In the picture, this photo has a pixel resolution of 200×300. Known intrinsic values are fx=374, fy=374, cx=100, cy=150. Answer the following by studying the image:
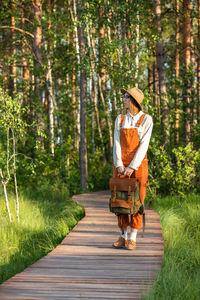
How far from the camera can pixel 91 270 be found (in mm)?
4469

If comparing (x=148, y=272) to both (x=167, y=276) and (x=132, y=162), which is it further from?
(x=132, y=162)

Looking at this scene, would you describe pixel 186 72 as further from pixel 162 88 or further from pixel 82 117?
pixel 82 117

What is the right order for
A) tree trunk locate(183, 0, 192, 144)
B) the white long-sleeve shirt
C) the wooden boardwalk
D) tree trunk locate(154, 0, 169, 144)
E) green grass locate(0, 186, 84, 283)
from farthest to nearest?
tree trunk locate(183, 0, 192, 144), tree trunk locate(154, 0, 169, 144), green grass locate(0, 186, 84, 283), the white long-sleeve shirt, the wooden boardwalk

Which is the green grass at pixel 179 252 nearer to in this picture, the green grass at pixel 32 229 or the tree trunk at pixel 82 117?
the green grass at pixel 32 229

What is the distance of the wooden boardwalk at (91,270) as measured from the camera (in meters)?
3.73

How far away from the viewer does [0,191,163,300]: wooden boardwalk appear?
373 centimetres

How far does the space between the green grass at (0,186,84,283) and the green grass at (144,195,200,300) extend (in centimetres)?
193

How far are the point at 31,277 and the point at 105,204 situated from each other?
5.21 metres

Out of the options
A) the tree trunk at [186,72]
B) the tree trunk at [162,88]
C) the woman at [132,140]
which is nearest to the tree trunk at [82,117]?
the tree trunk at [162,88]

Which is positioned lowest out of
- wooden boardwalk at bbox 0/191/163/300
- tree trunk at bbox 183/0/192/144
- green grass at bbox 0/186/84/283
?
green grass at bbox 0/186/84/283

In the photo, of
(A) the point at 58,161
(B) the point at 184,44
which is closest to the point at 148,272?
(A) the point at 58,161

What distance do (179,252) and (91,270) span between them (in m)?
1.87

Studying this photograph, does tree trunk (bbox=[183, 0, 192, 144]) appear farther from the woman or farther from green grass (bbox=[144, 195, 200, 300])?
the woman

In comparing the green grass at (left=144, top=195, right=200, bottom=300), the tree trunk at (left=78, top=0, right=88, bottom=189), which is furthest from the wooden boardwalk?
the tree trunk at (left=78, top=0, right=88, bottom=189)
